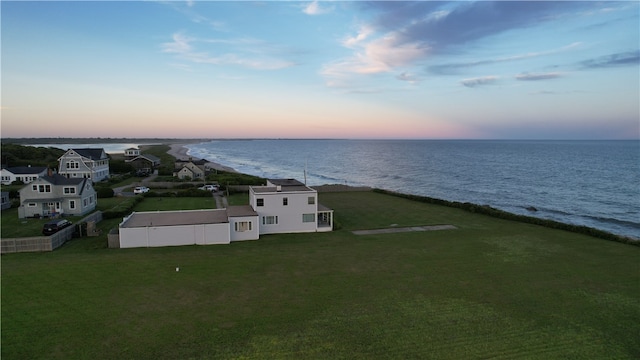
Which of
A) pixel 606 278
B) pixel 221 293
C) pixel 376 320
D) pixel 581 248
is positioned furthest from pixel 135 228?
pixel 581 248

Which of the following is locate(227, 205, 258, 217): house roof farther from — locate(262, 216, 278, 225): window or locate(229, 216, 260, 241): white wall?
locate(262, 216, 278, 225): window

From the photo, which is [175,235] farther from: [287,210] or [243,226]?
[287,210]

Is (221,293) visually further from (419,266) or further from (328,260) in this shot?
(419,266)

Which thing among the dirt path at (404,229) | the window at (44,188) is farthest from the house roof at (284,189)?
the window at (44,188)

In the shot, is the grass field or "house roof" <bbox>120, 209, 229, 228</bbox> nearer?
the grass field

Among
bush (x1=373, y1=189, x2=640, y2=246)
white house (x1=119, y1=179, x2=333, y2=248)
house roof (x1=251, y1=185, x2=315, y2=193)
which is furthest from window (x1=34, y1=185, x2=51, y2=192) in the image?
bush (x1=373, y1=189, x2=640, y2=246)

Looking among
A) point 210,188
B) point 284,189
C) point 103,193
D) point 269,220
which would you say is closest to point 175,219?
point 269,220

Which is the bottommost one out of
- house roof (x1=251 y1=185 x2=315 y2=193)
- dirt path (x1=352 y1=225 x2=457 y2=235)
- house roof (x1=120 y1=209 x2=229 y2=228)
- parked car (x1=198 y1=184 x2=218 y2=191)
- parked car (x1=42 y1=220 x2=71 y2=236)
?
dirt path (x1=352 y1=225 x2=457 y2=235)
